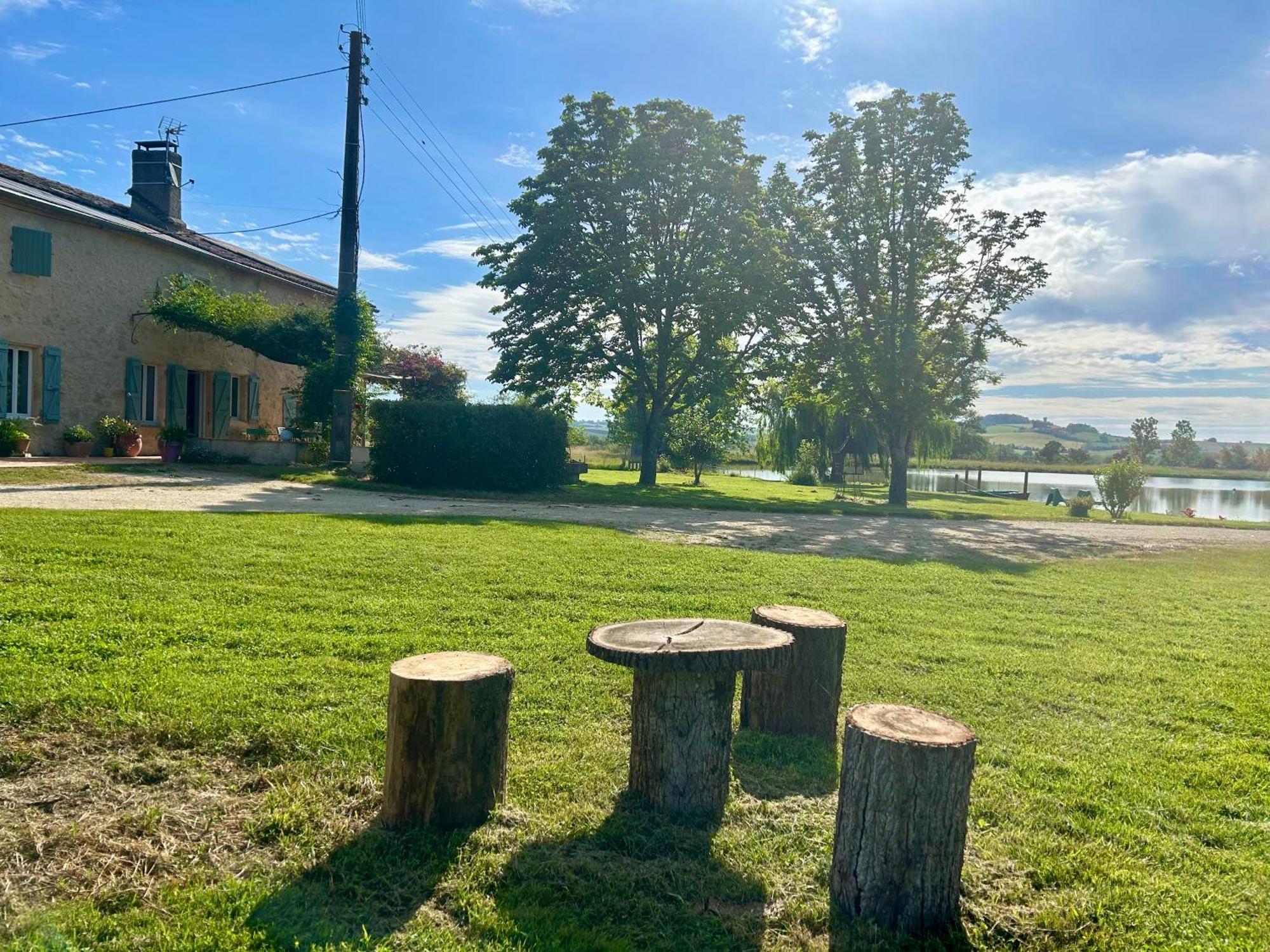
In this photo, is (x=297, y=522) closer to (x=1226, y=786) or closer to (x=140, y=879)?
(x=140, y=879)

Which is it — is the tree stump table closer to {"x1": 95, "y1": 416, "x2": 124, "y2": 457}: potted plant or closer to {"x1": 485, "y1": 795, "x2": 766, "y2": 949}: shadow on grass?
{"x1": 485, "y1": 795, "x2": 766, "y2": 949}: shadow on grass

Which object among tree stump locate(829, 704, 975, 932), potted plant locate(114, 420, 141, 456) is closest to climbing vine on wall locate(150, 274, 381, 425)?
potted plant locate(114, 420, 141, 456)

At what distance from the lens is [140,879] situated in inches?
101

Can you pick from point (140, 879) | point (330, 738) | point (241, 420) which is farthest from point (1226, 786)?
point (241, 420)

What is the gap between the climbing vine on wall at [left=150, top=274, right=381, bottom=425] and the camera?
18.9m

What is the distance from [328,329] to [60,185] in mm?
7485

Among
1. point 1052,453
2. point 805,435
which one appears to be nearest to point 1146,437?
point 1052,453

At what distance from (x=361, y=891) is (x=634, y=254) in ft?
70.3

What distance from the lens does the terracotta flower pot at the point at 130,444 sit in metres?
17.9

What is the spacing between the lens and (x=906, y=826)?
Answer: 2.48 m

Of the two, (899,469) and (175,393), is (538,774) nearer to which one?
(175,393)

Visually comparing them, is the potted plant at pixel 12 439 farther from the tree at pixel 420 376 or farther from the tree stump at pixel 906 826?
the tree stump at pixel 906 826

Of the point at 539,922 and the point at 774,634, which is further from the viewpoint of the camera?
the point at 774,634

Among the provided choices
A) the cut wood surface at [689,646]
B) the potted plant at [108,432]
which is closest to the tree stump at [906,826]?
the cut wood surface at [689,646]
